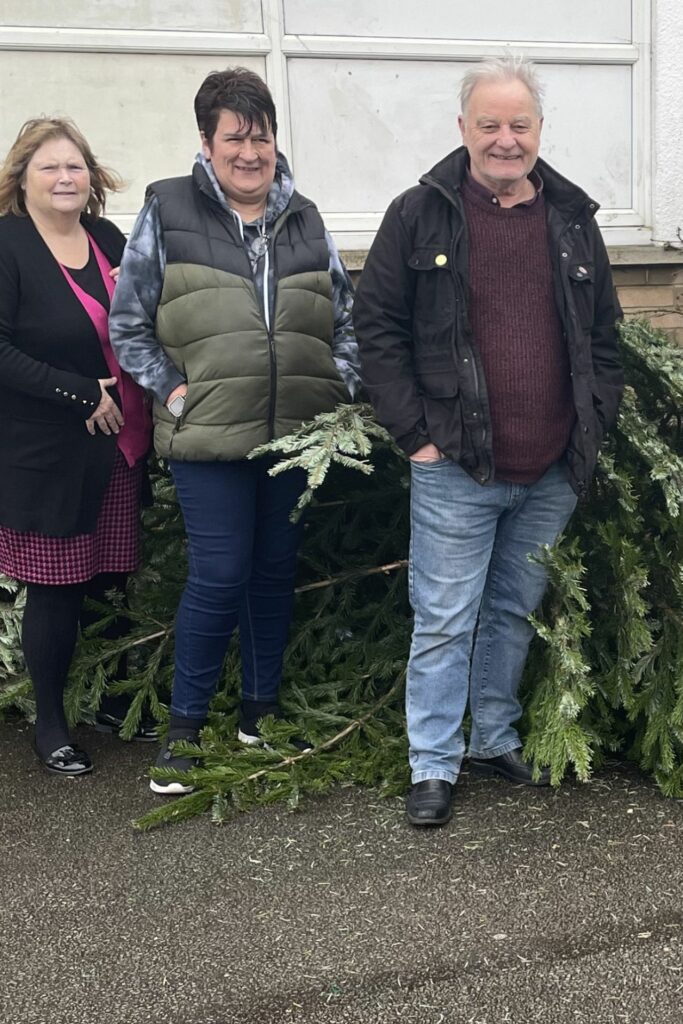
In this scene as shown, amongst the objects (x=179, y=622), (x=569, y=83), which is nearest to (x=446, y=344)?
(x=179, y=622)

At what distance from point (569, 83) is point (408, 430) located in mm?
3493

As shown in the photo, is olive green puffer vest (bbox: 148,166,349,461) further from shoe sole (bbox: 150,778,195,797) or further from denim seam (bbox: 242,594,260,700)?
shoe sole (bbox: 150,778,195,797)

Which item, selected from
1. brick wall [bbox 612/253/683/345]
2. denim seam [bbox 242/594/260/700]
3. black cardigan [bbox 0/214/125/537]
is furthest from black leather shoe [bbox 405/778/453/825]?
brick wall [bbox 612/253/683/345]

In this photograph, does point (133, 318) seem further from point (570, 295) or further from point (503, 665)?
point (503, 665)

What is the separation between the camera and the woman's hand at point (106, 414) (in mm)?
3594

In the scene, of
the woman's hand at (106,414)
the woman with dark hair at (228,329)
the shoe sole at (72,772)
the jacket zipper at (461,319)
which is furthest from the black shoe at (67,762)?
the jacket zipper at (461,319)

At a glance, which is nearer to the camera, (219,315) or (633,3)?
(219,315)

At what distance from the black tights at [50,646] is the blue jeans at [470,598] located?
3.82 feet

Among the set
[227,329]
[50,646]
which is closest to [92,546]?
[50,646]

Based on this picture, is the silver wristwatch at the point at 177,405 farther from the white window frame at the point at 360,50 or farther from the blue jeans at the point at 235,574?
the white window frame at the point at 360,50

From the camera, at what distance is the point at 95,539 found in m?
3.83

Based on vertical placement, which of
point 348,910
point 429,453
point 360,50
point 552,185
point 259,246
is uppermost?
point 360,50

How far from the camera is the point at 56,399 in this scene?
139 inches

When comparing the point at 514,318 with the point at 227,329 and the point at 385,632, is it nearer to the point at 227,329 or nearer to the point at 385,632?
the point at 227,329
